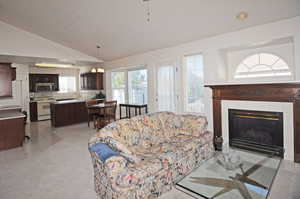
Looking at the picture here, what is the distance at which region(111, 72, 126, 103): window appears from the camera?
23.5ft

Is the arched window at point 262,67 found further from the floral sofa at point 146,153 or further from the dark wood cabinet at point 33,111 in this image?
the dark wood cabinet at point 33,111

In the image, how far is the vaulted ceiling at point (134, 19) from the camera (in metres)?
3.01

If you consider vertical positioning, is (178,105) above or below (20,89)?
below

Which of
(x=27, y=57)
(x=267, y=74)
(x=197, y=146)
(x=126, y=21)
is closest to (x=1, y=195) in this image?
(x=197, y=146)

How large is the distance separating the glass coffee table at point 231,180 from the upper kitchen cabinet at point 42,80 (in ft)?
27.0

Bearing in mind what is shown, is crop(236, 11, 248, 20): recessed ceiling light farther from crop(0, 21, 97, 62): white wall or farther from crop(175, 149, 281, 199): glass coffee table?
crop(0, 21, 97, 62): white wall

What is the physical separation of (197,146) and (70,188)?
1.91 m

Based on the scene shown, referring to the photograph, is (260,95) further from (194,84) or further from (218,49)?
(194,84)

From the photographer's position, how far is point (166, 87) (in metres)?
5.15

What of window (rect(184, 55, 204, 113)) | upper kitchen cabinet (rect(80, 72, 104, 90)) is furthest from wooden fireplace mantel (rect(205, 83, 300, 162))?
upper kitchen cabinet (rect(80, 72, 104, 90))

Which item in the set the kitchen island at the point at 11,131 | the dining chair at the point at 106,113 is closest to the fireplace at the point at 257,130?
the dining chair at the point at 106,113

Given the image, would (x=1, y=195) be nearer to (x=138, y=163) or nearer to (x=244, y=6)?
(x=138, y=163)

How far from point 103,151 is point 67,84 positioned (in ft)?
26.9

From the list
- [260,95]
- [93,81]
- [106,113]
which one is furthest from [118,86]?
[260,95]
